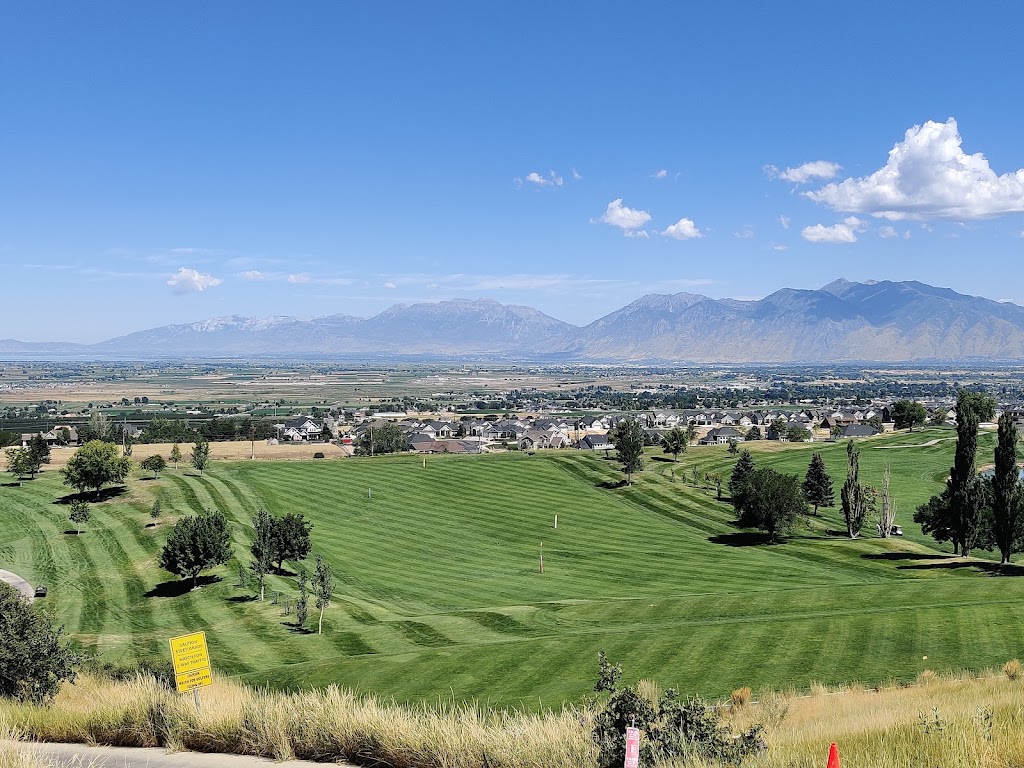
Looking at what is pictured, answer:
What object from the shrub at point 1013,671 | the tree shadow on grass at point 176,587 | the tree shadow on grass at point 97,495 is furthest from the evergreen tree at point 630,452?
the shrub at point 1013,671

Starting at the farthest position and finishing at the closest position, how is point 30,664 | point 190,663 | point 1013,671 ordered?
point 1013,671 → point 30,664 → point 190,663

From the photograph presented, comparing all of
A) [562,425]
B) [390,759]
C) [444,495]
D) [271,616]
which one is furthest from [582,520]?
[562,425]

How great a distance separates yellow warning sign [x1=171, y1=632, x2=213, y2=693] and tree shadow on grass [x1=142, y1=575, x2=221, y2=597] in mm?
38761

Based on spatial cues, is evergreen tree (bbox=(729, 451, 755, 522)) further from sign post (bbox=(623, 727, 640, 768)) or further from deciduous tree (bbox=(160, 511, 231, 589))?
sign post (bbox=(623, 727, 640, 768))

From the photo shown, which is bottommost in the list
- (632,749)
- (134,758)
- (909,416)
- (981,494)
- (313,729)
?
(909,416)

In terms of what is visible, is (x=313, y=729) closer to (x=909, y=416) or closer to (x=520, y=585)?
(x=520, y=585)

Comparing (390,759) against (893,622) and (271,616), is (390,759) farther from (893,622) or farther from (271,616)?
(271,616)

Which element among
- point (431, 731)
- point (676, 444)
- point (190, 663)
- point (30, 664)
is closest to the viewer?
point (431, 731)

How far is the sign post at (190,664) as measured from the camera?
40.4 feet

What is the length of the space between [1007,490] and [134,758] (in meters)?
47.2

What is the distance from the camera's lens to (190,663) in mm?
12477

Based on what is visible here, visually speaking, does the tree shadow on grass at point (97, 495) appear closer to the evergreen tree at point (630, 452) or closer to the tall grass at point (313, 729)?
the evergreen tree at point (630, 452)

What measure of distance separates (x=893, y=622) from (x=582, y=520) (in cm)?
4696

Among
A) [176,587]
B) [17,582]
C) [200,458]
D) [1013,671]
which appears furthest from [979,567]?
[200,458]
